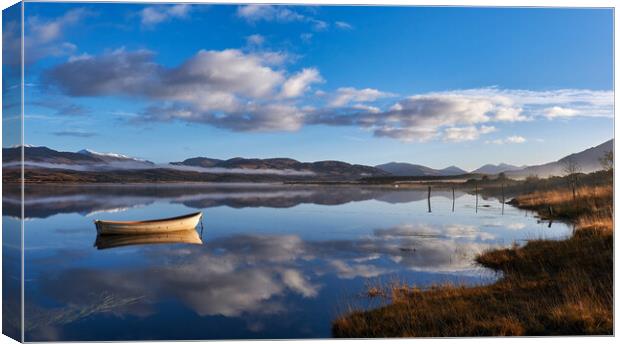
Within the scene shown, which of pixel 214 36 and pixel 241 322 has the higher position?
pixel 214 36

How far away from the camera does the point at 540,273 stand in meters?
11.6

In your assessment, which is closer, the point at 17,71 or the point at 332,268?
the point at 17,71

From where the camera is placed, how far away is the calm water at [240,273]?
31.0 ft

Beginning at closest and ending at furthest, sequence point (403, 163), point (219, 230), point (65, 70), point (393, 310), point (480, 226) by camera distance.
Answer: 1. point (393, 310)
2. point (65, 70)
3. point (403, 163)
4. point (480, 226)
5. point (219, 230)

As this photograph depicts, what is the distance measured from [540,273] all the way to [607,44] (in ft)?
16.0

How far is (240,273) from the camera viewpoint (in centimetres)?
1412

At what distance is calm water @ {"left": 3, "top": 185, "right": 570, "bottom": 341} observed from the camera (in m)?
9.44

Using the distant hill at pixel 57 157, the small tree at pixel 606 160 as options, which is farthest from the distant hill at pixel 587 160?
the distant hill at pixel 57 157

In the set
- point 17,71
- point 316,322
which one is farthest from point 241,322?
point 17,71

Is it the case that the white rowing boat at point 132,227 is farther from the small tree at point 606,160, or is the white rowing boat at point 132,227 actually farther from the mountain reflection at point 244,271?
the small tree at point 606,160

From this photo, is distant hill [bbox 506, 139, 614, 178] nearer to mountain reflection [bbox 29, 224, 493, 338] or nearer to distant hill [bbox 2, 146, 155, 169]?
mountain reflection [bbox 29, 224, 493, 338]

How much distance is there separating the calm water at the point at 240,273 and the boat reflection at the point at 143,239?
0.63 m

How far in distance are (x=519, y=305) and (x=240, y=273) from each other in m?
7.39

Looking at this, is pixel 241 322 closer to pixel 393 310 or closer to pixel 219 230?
pixel 393 310
